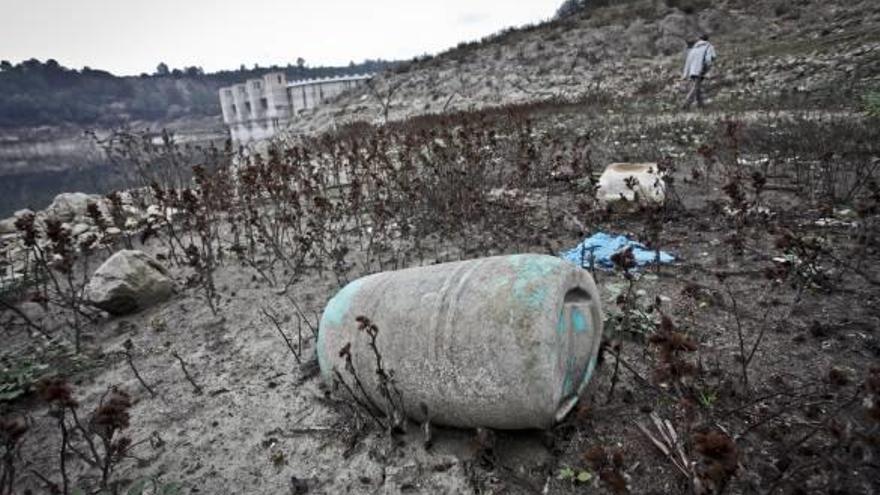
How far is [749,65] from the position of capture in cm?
1372

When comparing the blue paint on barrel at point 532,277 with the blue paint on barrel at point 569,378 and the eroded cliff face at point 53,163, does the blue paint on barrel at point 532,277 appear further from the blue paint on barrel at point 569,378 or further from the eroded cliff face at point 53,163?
the eroded cliff face at point 53,163

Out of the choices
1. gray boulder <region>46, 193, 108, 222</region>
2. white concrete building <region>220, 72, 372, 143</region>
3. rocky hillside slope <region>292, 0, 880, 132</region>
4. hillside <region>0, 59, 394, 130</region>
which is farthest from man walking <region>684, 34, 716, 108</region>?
hillside <region>0, 59, 394, 130</region>

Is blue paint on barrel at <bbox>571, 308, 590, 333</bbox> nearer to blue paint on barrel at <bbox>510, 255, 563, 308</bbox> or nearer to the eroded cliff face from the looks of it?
blue paint on barrel at <bbox>510, 255, 563, 308</bbox>

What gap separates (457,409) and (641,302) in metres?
1.86

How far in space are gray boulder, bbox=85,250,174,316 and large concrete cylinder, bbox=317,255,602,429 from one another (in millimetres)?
2859

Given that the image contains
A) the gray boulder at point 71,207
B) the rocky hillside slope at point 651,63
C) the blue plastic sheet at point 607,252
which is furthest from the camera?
the rocky hillside slope at point 651,63

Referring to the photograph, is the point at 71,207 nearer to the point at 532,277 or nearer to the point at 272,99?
the point at 532,277

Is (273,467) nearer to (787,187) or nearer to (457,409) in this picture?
(457,409)

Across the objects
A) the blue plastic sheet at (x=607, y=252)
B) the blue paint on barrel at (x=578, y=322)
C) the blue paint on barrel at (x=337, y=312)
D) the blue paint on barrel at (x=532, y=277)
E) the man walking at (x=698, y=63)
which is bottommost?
the blue plastic sheet at (x=607, y=252)

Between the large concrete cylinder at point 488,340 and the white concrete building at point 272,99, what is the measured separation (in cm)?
5052

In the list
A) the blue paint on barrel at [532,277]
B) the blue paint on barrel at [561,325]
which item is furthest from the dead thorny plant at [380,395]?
the blue paint on barrel at [561,325]

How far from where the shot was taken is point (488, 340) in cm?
216

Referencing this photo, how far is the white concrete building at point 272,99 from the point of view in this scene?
167 ft

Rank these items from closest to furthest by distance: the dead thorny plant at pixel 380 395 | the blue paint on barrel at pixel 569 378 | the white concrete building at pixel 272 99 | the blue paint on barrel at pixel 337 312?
1. the blue paint on barrel at pixel 569 378
2. the dead thorny plant at pixel 380 395
3. the blue paint on barrel at pixel 337 312
4. the white concrete building at pixel 272 99
